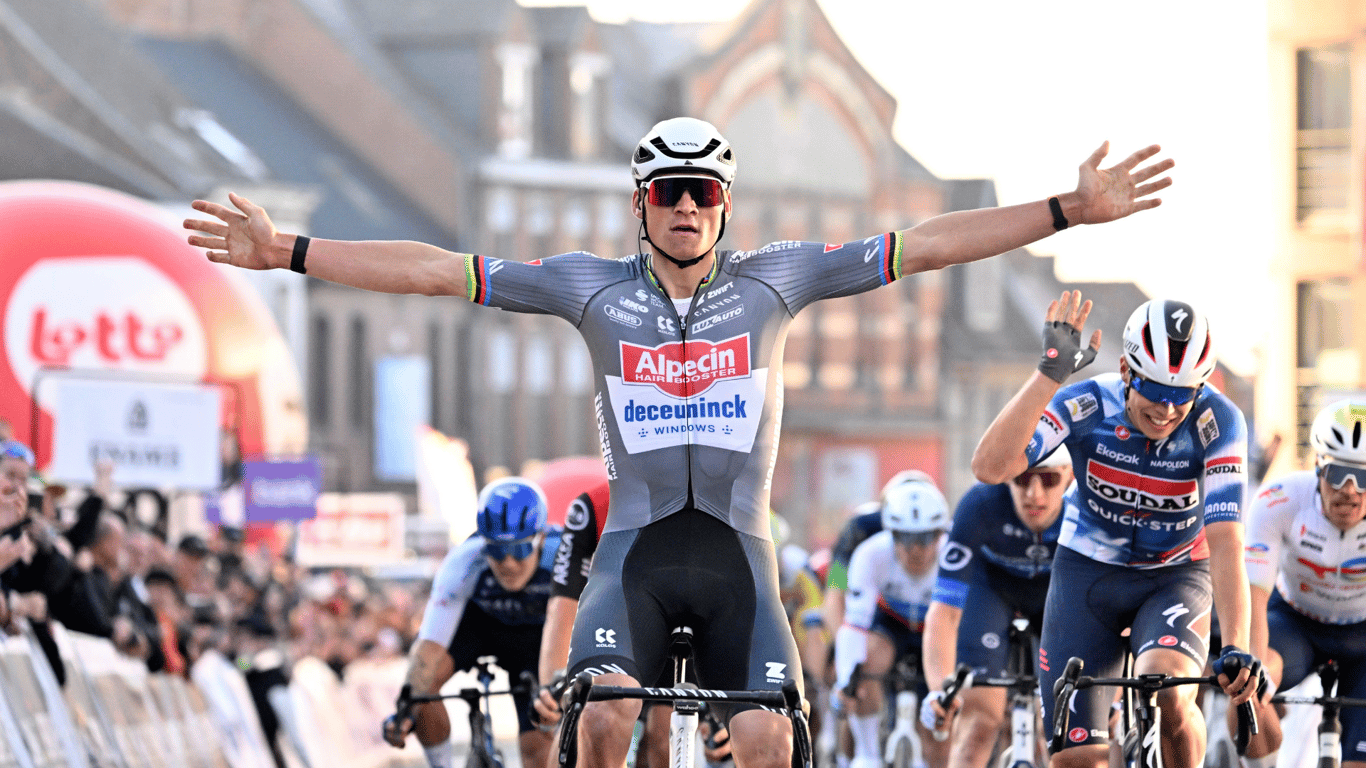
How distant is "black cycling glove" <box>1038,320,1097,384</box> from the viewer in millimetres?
7426

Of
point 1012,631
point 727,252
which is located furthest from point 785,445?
point 727,252

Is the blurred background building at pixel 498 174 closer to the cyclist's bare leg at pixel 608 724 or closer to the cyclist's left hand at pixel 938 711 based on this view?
the cyclist's left hand at pixel 938 711

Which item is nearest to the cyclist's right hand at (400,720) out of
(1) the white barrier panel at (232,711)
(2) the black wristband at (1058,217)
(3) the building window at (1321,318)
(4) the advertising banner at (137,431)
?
(2) the black wristband at (1058,217)

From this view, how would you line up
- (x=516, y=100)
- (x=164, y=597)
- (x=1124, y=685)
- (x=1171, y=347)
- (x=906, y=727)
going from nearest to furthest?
(x=1124, y=685), (x=1171, y=347), (x=906, y=727), (x=164, y=597), (x=516, y=100)

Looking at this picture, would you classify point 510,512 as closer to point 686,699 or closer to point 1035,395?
point 1035,395

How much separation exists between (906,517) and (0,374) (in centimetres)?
1932

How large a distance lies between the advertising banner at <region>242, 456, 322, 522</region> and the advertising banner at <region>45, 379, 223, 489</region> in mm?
6646

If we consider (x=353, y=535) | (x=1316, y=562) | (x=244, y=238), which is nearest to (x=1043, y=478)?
(x=1316, y=562)

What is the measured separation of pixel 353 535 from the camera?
3183cm

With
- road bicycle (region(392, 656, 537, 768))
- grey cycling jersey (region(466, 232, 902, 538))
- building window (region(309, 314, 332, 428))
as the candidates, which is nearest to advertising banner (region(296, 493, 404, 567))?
road bicycle (region(392, 656, 537, 768))

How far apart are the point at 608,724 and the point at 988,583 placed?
5567mm

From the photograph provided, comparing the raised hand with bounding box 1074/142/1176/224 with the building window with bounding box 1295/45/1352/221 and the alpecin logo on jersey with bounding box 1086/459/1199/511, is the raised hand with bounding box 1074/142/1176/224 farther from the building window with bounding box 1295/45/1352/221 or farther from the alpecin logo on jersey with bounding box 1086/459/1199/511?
the building window with bounding box 1295/45/1352/221

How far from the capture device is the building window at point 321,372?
63219 mm

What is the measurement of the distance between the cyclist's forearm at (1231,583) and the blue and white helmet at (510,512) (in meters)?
3.55
